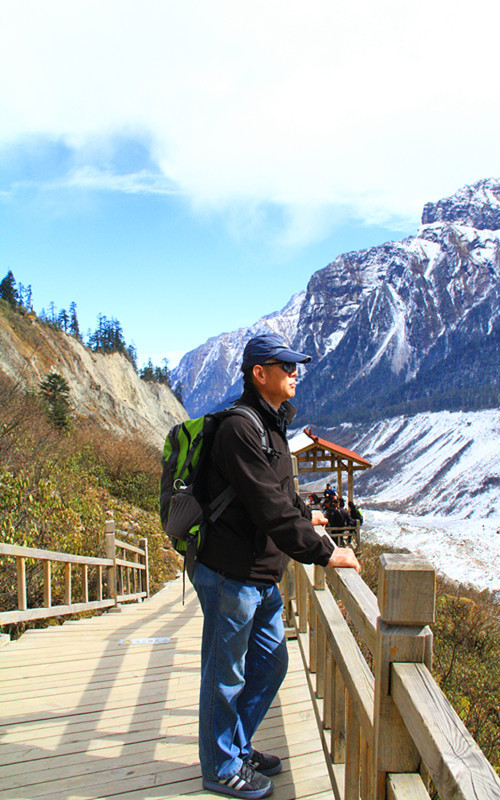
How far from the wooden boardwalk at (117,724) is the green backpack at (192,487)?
123cm

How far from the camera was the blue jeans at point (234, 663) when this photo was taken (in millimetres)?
2557

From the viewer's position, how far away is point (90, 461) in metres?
18.6

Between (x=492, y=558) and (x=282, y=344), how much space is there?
5002 cm

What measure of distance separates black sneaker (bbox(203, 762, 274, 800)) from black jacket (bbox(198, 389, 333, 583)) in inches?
37.1

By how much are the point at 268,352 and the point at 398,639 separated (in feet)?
4.52

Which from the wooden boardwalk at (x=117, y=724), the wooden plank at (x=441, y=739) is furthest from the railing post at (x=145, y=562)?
the wooden plank at (x=441, y=739)

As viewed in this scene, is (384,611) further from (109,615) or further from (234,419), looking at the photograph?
(109,615)

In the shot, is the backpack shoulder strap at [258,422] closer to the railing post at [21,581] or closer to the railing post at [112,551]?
the railing post at [21,581]

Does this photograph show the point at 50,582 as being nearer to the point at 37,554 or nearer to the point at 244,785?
the point at 37,554

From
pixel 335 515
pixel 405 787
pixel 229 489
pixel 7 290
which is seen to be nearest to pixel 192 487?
pixel 229 489

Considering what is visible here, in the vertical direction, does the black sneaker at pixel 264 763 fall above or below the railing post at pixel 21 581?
below

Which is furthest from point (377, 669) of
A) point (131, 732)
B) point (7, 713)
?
point (7, 713)

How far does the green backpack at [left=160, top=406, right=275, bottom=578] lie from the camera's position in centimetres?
252

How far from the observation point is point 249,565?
8.30 ft
